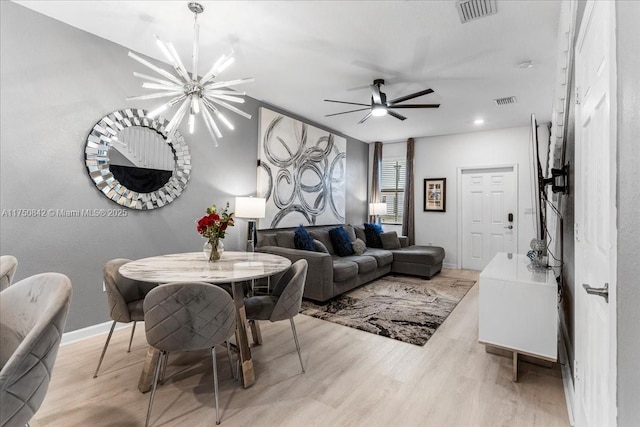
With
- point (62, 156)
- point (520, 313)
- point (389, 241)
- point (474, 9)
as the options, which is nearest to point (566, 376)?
point (520, 313)

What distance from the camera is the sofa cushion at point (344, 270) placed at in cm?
387

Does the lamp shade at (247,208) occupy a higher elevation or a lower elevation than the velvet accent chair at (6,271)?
higher

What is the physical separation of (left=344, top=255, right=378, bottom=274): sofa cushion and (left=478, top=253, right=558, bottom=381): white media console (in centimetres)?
215

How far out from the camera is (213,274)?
1901 millimetres

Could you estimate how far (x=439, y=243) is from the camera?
252 inches

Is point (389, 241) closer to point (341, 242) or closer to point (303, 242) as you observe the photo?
point (341, 242)

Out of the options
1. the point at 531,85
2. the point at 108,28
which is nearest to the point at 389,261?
the point at 531,85

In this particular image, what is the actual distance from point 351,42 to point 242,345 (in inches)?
108

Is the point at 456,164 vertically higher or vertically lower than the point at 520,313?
higher

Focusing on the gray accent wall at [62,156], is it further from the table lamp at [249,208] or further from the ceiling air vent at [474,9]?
the ceiling air vent at [474,9]

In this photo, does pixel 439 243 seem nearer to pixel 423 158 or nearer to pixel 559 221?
pixel 423 158

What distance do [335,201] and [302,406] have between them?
4533 mm

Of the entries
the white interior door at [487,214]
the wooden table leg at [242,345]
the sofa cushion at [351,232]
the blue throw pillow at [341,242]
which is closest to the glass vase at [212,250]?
the wooden table leg at [242,345]

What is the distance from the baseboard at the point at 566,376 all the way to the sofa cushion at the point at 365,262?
229 centimetres
